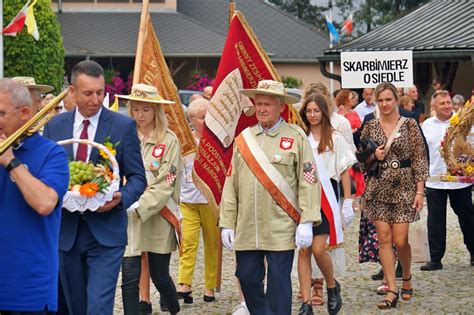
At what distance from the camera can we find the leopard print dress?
32.2ft

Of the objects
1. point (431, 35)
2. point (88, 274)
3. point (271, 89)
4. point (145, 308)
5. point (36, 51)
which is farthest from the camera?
point (36, 51)

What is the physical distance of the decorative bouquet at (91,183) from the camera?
20.9 feet

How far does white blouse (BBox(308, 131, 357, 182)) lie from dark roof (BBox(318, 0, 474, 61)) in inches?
464

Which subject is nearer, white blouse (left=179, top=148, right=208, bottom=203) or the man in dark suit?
the man in dark suit

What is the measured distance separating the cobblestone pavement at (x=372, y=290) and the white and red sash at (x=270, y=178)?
6.72 ft

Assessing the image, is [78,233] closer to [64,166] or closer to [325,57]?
[64,166]

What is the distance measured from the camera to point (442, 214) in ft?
39.9

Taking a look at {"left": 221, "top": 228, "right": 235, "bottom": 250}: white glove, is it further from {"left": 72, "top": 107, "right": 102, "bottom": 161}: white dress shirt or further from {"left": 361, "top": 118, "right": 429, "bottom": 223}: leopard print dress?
{"left": 361, "top": 118, "right": 429, "bottom": 223}: leopard print dress

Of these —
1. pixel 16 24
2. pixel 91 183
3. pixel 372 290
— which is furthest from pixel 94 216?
pixel 16 24

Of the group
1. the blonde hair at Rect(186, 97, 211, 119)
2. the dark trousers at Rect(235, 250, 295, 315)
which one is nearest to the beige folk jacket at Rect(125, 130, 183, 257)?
the dark trousers at Rect(235, 250, 295, 315)

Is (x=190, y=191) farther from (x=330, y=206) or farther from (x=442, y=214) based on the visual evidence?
(x=442, y=214)

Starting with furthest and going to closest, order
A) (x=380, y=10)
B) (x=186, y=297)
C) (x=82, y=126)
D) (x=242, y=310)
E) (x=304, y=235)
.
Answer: (x=380, y=10) → (x=186, y=297) → (x=242, y=310) → (x=304, y=235) → (x=82, y=126)

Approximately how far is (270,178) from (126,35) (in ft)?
112

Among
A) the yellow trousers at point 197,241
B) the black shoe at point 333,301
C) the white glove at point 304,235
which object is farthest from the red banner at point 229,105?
the white glove at point 304,235
